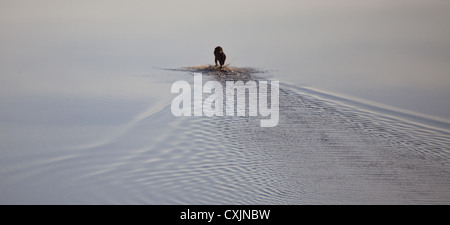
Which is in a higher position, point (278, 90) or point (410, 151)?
point (278, 90)

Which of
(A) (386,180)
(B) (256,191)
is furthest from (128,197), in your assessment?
(A) (386,180)

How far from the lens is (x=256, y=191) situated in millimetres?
5246

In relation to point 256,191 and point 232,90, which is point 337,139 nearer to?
point 256,191

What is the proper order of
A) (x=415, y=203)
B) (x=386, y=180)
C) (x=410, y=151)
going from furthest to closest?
(x=410, y=151) → (x=386, y=180) → (x=415, y=203)

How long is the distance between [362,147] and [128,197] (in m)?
2.92
